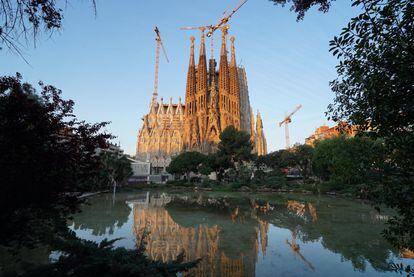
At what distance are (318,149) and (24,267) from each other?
40002 millimetres

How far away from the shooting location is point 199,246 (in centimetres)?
950

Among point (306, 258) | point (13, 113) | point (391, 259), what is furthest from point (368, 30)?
point (391, 259)

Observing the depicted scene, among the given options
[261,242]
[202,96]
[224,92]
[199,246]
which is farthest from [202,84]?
[199,246]

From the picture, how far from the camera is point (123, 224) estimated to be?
13555 millimetres

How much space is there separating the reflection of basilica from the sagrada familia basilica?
2283 inches

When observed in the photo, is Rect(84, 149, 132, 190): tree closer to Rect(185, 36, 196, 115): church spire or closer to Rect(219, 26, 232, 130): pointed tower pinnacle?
Rect(219, 26, 232, 130): pointed tower pinnacle

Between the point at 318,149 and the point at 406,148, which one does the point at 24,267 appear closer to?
the point at 406,148

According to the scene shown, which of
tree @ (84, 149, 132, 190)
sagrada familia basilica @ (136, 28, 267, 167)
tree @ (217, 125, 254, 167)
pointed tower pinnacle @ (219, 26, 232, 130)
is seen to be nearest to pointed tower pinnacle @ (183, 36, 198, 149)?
sagrada familia basilica @ (136, 28, 267, 167)

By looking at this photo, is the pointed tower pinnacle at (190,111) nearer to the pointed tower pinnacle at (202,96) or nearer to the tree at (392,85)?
the pointed tower pinnacle at (202,96)

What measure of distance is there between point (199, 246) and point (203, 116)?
6656 centimetres

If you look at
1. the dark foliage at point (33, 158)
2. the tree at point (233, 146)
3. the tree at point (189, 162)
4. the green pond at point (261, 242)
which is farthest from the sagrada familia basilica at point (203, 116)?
the dark foliage at point (33, 158)

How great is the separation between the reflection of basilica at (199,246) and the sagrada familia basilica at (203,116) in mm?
57985

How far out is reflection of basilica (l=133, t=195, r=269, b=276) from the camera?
7.25 meters

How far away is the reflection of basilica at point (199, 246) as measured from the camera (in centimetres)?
725
